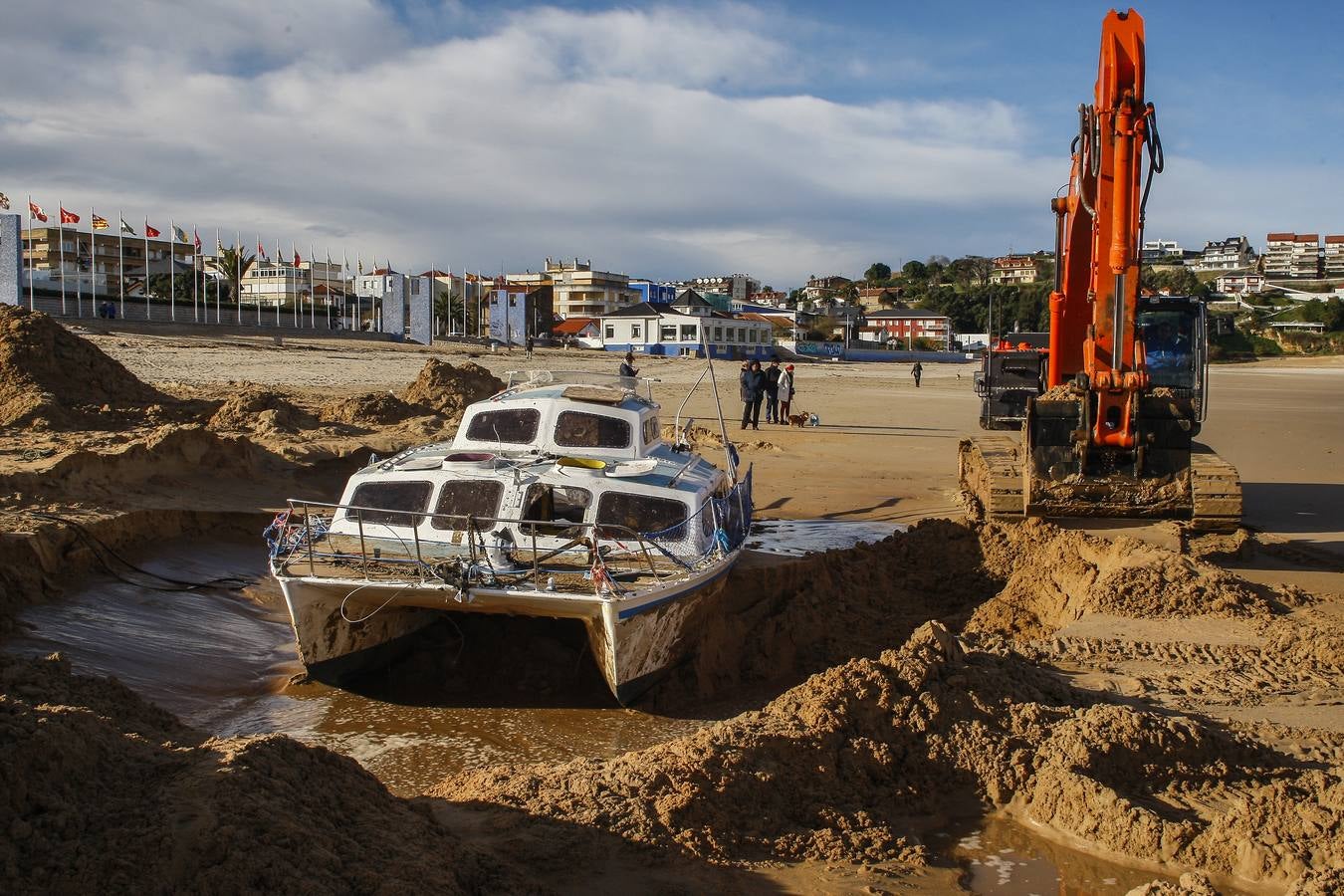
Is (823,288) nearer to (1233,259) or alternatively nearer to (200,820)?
(1233,259)

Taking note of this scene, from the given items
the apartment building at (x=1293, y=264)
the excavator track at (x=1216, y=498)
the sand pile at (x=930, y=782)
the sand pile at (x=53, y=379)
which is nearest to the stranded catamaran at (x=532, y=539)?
the sand pile at (x=930, y=782)

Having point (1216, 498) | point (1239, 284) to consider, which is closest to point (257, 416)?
point (1216, 498)

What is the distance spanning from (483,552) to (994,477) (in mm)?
6082

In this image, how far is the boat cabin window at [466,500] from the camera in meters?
9.50

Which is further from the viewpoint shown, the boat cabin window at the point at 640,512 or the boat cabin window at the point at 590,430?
the boat cabin window at the point at 590,430

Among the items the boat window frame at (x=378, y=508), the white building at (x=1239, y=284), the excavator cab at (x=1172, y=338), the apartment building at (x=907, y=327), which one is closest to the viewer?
the boat window frame at (x=378, y=508)

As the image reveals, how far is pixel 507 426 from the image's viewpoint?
10992mm

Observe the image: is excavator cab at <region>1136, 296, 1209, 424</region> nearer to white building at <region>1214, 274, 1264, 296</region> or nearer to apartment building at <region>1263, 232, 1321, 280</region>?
white building at <region>1214, 274, 1264, 296</region>

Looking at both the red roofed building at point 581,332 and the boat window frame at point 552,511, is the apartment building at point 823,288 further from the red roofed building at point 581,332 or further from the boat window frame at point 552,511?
the boat window frame at point 552,511

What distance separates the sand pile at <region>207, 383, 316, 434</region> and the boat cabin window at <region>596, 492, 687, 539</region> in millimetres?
9525

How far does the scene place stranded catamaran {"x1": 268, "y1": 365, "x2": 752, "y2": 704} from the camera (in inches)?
323

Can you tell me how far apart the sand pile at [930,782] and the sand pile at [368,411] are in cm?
1486

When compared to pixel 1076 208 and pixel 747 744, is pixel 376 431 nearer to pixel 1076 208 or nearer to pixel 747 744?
pixel 1076 208

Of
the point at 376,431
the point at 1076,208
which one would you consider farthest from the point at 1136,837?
the point at 376,431
